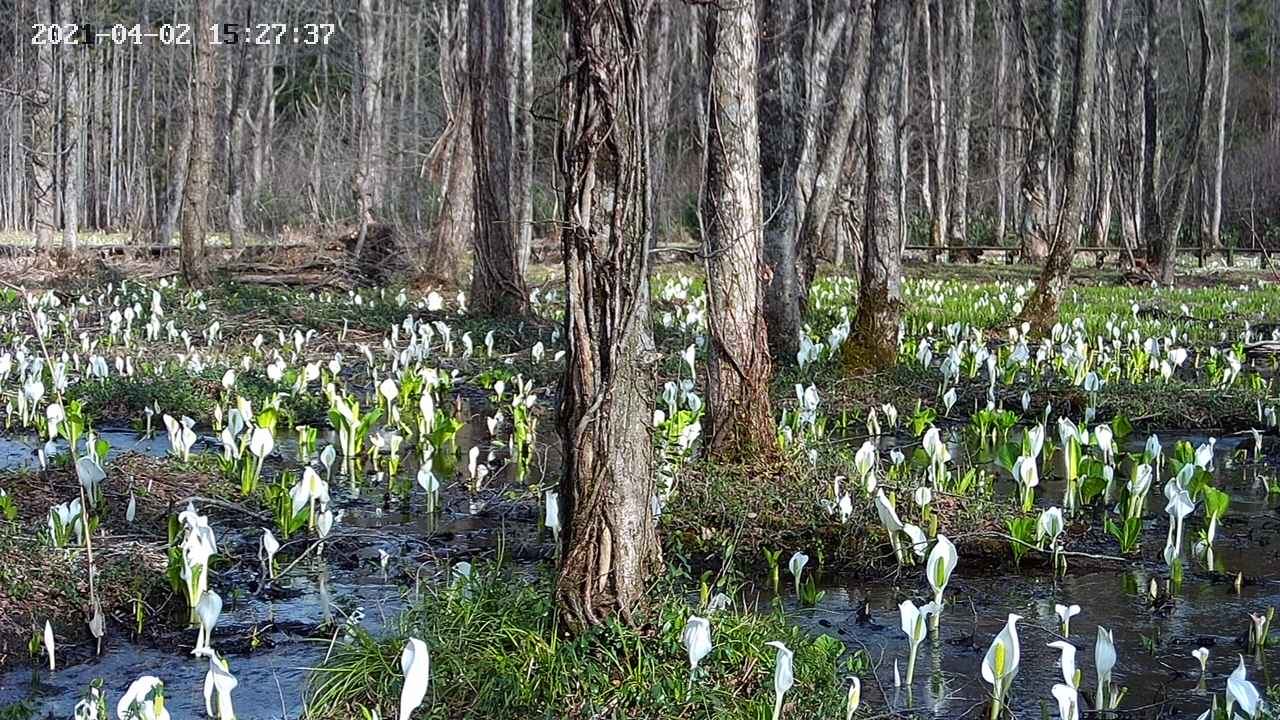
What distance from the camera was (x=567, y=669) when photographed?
3666 millimetres

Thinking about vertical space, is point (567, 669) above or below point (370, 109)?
below

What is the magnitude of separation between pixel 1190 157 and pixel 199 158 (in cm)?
1247

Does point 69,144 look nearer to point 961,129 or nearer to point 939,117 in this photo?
point 939,117

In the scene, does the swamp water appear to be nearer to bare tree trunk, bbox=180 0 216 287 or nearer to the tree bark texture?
bare tree trunk, bbox=180 0 216 287

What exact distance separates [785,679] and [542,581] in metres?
1.07

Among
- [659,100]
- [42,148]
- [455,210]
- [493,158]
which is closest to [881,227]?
[659,100]

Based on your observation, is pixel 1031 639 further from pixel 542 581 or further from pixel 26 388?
pixel 26 388

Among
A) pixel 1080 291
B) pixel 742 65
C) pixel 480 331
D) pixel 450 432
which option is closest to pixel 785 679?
pixel 742 65

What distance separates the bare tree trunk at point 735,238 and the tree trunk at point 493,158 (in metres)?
7.04

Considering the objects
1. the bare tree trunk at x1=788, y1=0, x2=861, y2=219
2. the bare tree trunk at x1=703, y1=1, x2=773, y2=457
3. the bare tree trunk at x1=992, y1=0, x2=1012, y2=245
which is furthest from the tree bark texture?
the bare tree trunk at x1=992, y1=0, x2=1012, y2=245

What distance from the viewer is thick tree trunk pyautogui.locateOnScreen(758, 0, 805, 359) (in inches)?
365

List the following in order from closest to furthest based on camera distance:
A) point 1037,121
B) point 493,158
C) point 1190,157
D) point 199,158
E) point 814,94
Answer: point 493,158
point 814,94
point 199,158
point 1190,157
point 1037,121

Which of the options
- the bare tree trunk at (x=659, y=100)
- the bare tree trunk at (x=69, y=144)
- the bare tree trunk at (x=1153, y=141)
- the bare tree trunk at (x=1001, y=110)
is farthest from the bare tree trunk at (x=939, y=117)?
the bare tree trunk at (x=69, y=144)

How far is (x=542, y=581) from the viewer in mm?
4238
